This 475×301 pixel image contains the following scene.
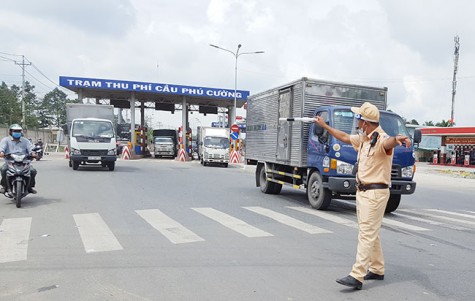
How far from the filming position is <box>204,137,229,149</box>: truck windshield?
3052 cm


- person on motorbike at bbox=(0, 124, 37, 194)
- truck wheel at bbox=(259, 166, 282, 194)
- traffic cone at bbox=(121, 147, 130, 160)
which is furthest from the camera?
traffic cone at bbox=(121, 147, 130, 160)

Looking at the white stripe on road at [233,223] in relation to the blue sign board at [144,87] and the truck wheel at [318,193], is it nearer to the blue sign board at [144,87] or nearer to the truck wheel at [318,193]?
the truck wheel at [318,193]

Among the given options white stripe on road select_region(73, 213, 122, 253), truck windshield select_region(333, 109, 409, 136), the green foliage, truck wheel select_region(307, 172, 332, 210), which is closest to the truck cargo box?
truck wheel select_region(307, 172, 332, 210)

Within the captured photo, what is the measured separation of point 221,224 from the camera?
795cm

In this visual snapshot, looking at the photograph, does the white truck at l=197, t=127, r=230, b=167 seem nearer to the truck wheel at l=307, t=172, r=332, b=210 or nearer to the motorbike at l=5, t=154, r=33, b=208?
the truck wheel at l=307, t=172, r=332, b=210

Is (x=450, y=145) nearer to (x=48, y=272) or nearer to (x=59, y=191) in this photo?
(x=59, y=191)

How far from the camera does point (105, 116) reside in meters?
23.0

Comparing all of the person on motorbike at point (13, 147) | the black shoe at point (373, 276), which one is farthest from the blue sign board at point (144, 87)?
the black shoe at point (373, 276)

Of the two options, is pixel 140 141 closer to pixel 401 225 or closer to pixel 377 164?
pixel 401 225

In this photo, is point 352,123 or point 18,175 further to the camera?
point 352,123

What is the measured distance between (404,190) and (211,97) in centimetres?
3186

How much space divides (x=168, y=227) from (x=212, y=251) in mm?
1812

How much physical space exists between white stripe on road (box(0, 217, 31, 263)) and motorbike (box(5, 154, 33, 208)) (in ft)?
4.51

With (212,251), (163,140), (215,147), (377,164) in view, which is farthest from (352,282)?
(163,140)
